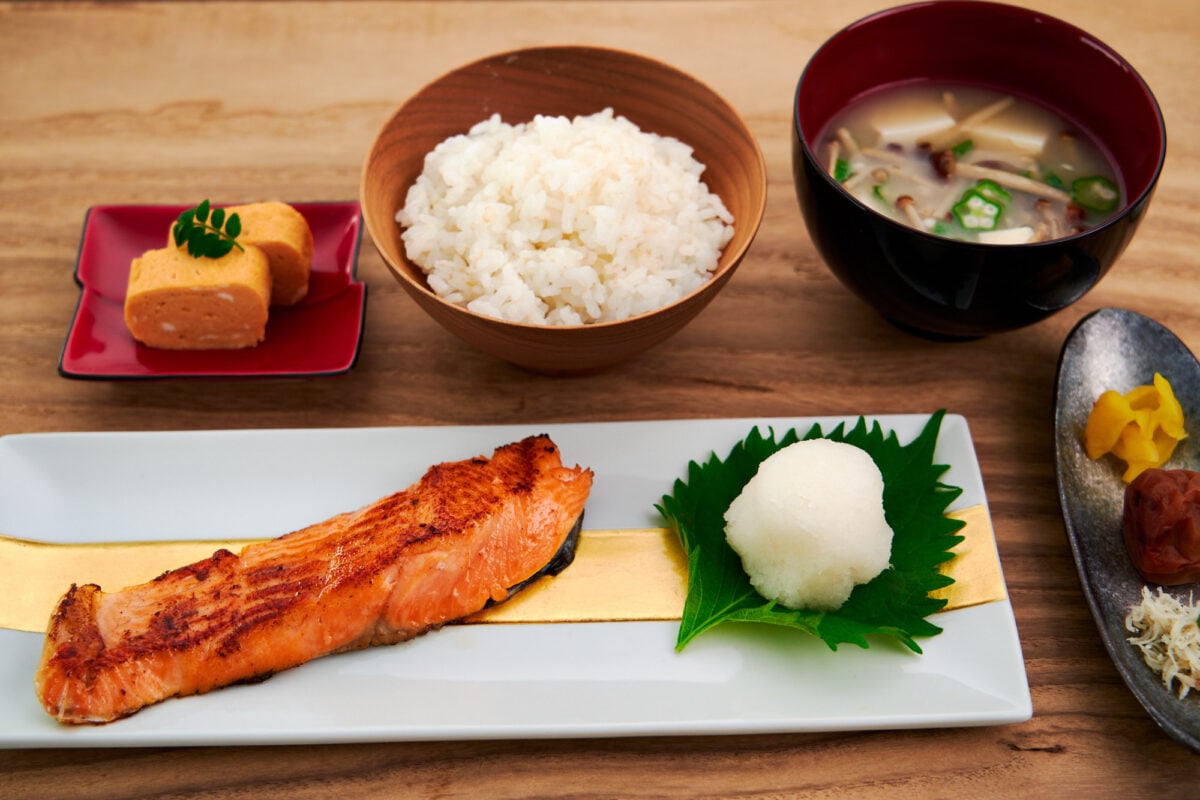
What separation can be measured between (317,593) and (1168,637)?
1517mm

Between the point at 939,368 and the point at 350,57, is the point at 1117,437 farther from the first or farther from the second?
the point at 350,57

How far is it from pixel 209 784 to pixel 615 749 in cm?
70

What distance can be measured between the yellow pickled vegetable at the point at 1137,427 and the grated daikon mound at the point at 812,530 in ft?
1.75

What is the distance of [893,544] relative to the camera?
6.29 feet

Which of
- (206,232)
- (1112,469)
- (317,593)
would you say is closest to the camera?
(317,593)

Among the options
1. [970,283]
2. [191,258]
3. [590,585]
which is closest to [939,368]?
[970,283]

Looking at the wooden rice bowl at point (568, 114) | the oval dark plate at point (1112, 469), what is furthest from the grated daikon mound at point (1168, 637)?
the wooden rice bowl at point (568, 114)

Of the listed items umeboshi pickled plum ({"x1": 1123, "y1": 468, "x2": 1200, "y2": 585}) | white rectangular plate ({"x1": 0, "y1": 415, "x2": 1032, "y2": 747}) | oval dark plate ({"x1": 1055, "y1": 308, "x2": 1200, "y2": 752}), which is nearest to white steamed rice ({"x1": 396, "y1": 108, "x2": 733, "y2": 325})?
white rectangular plate ({"x1": 0, "y1": 415, "x2": 1032, "y2": 747})

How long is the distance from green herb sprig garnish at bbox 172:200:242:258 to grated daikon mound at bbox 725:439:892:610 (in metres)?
1.26

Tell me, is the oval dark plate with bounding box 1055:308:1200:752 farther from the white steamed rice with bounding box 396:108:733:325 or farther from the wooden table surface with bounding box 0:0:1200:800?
the white steamed rice with bounding box 396:108:733:325

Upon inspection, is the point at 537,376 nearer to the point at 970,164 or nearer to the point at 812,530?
the point at 812,530

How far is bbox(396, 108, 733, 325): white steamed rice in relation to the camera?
2029 millimetres

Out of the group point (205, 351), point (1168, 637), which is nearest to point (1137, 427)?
point (1168, 637)

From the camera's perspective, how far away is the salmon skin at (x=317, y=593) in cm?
172
